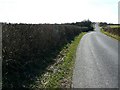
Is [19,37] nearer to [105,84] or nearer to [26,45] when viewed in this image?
[26,45]

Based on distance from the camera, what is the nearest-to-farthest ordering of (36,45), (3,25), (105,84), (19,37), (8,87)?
(8,87), (105,84), (3,25), (19,37), (36,45)

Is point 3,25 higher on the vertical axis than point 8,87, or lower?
higher

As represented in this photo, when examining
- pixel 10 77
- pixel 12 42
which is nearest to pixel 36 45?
pixel 12 42

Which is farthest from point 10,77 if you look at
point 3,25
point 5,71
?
point 3,25

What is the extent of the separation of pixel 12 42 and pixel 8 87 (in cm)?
257

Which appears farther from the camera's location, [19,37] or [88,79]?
[19,37]

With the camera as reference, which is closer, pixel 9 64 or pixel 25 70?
pixel 9 64

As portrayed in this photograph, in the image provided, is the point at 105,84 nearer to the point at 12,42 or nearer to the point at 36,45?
the point at 12,42

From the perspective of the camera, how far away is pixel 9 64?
977cm

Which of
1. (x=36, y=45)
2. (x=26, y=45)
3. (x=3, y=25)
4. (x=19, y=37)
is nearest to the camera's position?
(x=3, y=25)

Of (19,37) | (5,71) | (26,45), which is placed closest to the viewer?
(5,71)

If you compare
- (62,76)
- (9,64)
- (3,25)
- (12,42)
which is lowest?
(62,76)

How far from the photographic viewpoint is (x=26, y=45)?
12398mm

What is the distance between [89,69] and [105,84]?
121 inches
